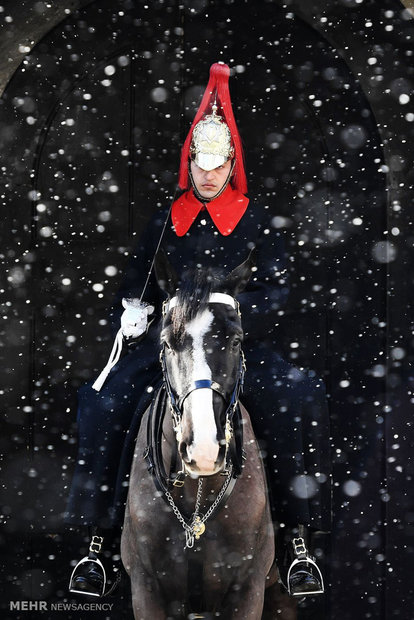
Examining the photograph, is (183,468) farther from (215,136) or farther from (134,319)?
(215,136)

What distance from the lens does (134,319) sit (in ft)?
12.5

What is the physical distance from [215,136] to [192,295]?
1124 millimetres

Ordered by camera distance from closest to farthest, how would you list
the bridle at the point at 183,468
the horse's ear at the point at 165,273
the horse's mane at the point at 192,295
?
the horse's mane at the point at 192,295 < the bridle at the point at 183,468 < the horse's ear at the point at 165,273

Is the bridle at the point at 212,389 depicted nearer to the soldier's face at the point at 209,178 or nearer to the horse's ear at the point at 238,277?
the horse's ear at the point at 238,277

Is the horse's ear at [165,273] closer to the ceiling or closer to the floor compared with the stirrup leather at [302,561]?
closer to the ceiling

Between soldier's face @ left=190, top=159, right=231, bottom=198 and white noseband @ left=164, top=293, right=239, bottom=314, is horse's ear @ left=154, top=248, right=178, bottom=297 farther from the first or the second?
soldier's face @ left=190, top=159, right=231, bottom=198

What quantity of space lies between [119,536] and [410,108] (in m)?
3.24

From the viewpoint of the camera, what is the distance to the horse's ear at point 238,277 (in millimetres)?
3250

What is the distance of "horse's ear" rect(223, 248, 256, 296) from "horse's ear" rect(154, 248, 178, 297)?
213 millimetres

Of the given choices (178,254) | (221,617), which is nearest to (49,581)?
(221,617)

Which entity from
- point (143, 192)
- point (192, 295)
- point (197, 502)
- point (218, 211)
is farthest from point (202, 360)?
point (143, 192)

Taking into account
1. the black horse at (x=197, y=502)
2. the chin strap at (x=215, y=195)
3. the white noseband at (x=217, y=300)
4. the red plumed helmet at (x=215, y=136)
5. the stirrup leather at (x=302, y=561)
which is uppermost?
the red plumed helmet at (x=215, y=136)

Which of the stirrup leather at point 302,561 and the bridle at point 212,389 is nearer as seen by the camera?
the bridle at point 212,389

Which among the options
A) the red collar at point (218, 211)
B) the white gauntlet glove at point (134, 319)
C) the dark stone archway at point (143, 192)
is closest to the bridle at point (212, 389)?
the white gauntlet glove at point (134, 319)
